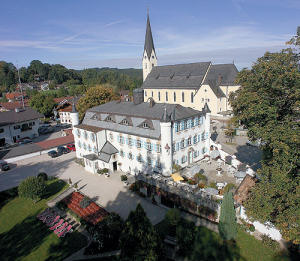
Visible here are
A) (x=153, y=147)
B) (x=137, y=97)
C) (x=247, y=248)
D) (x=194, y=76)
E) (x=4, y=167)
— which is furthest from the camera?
(x=194, y=76)

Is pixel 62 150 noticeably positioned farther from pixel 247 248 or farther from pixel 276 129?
pixel 276 129

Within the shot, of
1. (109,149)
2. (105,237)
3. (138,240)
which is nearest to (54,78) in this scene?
(109,149)

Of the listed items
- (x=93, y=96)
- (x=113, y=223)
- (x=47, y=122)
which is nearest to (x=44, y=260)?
(x=113, y=223)

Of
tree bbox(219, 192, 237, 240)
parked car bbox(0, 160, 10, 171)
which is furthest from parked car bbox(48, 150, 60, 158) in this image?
tree bbox(219, 192, 237, 240)

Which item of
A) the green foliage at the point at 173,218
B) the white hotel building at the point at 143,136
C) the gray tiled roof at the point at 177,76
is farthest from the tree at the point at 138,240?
the gray tiled roof at the point at 177,76

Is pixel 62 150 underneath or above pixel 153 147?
underneath

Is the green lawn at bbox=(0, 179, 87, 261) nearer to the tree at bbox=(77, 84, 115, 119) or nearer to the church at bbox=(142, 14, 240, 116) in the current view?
the tree at bbox=(77, 84, 115, 119)

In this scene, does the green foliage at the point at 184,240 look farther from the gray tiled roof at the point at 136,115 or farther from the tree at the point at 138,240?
the gray tiled roof at the point at 136,115
